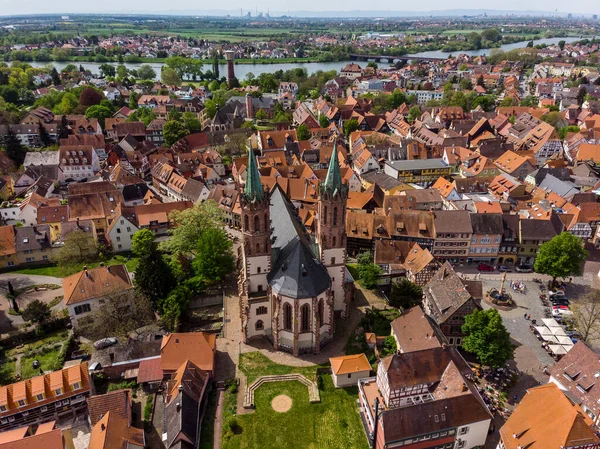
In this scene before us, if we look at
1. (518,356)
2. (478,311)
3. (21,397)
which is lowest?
(518,356)

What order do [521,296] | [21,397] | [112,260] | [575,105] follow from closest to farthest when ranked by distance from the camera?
[21,397]
[521,296]
[112,260]
[575,105]

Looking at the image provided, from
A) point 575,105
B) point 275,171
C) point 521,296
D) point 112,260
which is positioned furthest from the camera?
point 575,105

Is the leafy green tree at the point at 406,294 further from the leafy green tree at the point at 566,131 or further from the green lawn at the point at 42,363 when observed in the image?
the leafy green tree at the point at 566,131

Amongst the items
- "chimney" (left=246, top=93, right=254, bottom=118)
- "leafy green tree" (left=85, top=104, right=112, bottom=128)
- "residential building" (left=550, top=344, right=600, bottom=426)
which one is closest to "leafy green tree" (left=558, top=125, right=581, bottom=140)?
"residential building" (left=550, top=344, right=600, bottom=426)

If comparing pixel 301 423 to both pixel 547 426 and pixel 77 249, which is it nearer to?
pixel 547 426

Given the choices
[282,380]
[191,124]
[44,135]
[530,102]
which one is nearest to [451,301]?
[282,380]

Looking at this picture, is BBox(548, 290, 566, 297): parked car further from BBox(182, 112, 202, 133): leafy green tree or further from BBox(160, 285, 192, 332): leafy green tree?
BBox(182, 112, 202, 133): leafy green tree

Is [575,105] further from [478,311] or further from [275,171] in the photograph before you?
[478,311]

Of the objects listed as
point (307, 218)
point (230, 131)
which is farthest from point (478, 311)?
point (230, 131)
